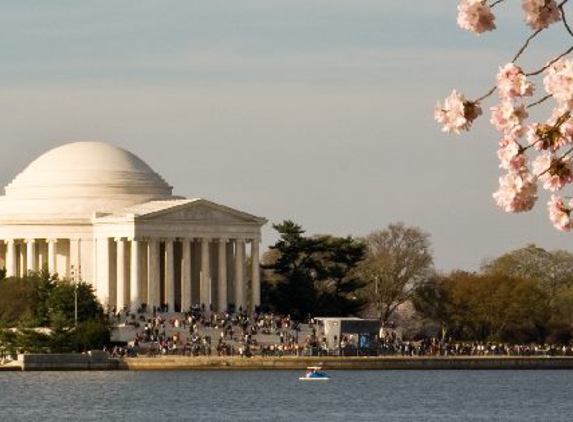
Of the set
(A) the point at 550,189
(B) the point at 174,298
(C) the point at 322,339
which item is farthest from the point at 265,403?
(A) the point at 550,189

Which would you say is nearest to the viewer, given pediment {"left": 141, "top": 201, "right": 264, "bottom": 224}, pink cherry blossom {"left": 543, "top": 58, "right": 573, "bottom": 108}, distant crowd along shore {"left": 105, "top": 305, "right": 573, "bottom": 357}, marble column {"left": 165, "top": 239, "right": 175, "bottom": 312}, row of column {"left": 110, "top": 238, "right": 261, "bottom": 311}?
pink cherry blossom {"left": 543, "top": 58, "right": 573, "bottom": 108}

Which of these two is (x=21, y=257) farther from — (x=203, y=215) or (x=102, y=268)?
(x=203, y=215)

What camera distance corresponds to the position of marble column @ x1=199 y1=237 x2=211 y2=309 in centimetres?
18765

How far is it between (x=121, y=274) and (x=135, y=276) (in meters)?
1.97

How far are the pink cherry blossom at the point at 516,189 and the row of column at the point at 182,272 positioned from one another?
16534 centimetres

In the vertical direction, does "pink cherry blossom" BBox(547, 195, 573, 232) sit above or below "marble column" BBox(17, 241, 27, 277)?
below

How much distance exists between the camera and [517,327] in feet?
623

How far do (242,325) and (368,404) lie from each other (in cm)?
5386

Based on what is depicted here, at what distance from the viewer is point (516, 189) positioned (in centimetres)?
1568

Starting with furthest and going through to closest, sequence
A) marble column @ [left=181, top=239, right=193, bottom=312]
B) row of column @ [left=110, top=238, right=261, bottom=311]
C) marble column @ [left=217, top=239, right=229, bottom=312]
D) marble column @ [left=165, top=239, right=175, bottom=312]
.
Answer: marble column @ [left=217, top=239, right=229, bottom=312] < marble column @ [left=181, top=239, right=193, bottom=312] < row of column @ [left=110, top=238, right=261, bottom=311] < marble column @ [left=165, top=239, right=175, bottom=312]

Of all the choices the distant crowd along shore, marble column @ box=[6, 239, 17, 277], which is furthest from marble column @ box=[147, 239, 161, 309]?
marble column @ box=[6, 239, 17, 277]

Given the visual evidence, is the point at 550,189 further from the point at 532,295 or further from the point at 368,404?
the point at 532,295

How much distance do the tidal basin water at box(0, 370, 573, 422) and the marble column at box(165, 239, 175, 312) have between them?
26.7m

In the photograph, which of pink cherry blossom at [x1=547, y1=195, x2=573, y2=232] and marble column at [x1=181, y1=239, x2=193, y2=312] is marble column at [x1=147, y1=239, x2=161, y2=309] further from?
pink cherry blossom at [x1=547, y1=195, x2=573, y2=232]
